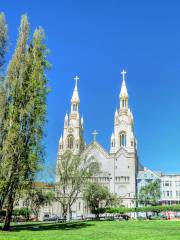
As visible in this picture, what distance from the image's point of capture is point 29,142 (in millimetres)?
37406

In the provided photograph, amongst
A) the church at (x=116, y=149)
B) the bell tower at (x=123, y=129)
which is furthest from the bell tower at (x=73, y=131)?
the bell tower at (x=123, y=129)

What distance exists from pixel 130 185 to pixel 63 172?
117 ft

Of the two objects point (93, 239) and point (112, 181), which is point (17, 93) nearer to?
point (93, 239)

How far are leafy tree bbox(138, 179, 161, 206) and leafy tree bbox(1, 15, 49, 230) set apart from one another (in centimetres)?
6142

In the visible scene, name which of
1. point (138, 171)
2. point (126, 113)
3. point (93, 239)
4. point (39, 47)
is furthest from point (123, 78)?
point (93, 239)

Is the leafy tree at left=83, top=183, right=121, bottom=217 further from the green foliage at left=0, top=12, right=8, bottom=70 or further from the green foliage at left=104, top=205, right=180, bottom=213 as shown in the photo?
the green foliage at left=0, top=12, right=8, bottom=70

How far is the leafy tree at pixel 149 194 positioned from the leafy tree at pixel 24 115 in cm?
6142

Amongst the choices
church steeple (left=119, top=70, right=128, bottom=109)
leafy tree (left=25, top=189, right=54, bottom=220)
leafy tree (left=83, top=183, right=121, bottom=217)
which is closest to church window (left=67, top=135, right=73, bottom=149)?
church steeple (left=119, top=70, right=128, bottom=109)

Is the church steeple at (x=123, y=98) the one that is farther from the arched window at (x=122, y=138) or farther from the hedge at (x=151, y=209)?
the hedge at (x=151, y=209)

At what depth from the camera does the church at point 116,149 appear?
10081 centimetres

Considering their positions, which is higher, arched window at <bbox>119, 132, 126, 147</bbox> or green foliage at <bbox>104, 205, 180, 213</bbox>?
arched window at <bbox>119, 132, 126, 147</bbox>

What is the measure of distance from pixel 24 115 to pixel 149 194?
6487 centimetres

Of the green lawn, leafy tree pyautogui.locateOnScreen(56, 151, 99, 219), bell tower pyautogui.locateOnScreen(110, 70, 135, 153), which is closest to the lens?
the green lawn

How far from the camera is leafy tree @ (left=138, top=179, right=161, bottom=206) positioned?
308 ft
